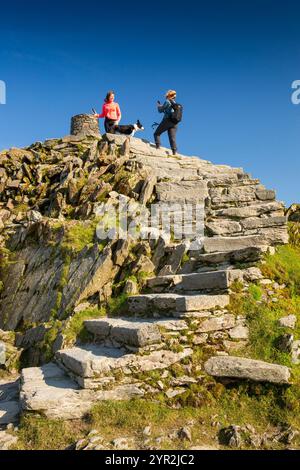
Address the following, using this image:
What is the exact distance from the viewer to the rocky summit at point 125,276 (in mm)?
7160

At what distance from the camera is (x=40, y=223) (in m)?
14.0

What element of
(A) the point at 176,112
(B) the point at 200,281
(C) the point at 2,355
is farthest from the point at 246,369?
(A) the point at 176,112

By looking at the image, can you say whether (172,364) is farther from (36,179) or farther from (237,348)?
(36,179)

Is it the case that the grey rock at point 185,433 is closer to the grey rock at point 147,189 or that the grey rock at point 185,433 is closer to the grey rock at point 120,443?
the grey rock at point 120,443

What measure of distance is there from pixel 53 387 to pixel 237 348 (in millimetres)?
3580

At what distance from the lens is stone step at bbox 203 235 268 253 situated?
1027 cm

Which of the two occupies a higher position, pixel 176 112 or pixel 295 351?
pixel 176 112

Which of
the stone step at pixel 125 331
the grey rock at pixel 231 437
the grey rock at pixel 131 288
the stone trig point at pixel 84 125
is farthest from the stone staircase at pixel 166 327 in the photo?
the stone trig point at pixel 84 125

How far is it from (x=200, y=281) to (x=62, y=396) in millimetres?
3759

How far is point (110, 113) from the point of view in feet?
62.8

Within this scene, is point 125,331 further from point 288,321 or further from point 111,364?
point 288,321

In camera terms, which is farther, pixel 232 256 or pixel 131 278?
pixel 131 278
